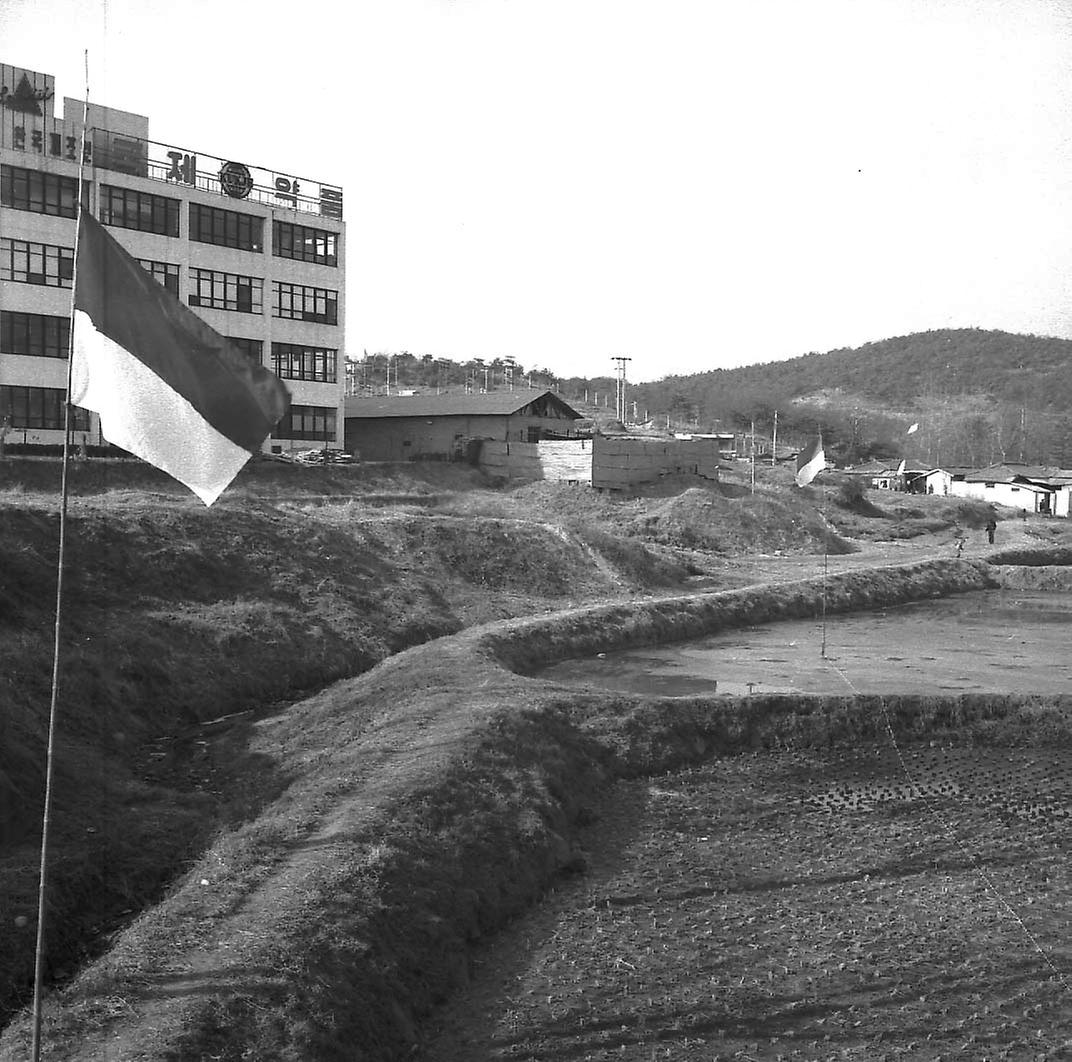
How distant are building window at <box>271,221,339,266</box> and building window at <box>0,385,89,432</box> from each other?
1357 cm

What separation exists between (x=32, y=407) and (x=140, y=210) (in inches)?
400

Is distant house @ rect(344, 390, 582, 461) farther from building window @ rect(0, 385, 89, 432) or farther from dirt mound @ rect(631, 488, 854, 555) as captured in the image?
building window @ rect(0, 385, 89, 432)

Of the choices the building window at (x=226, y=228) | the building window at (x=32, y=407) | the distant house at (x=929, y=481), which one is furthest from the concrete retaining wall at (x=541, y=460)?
the distant house at (x=929, y=481)

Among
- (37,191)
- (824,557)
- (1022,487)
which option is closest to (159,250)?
(37,191)

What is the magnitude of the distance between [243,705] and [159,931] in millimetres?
13438

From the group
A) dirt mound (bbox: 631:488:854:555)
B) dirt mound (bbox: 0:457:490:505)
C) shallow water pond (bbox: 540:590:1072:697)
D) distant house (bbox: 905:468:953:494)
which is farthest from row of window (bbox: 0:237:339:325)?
distant house (bbox: 905:468:953:494)

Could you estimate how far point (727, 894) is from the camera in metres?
15.6

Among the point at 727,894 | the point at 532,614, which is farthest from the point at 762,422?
the point at 727,894

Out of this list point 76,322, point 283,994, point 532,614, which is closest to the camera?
point 76,322

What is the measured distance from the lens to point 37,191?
48000mm

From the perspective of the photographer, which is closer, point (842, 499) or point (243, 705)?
point (243, 705)

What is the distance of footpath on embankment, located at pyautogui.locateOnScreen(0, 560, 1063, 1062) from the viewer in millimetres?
11047

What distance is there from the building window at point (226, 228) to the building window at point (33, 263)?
7.17 metres

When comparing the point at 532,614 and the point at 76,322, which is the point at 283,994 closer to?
the point at 76,322
